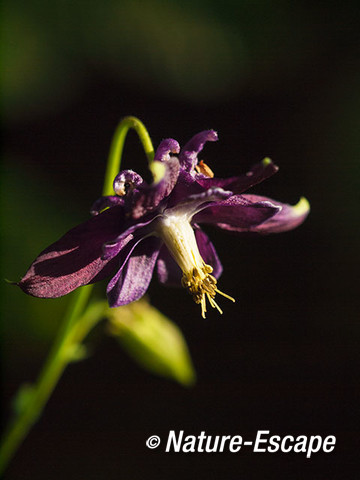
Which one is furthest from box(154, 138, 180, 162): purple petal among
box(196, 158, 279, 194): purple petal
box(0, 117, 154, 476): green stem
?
box(0, 117, 154, 476): green stem

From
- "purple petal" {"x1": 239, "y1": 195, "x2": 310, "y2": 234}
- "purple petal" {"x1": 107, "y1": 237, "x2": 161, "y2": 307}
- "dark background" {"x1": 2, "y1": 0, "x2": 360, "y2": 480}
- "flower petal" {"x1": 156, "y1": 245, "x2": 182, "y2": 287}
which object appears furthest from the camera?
"dark background" {"x1": 2, "y1": 0, "x2": 360, "y2": 480}

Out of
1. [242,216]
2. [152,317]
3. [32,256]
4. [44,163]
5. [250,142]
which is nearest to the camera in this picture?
[242,216]

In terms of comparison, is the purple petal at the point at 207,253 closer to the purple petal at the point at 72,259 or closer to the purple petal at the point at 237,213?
the purple petal at the point at 237,213

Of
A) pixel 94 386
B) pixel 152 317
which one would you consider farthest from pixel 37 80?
pixel 94 386

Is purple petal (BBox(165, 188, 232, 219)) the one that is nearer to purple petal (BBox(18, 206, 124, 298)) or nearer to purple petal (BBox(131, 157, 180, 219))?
purple petal (BBox(131, 157, 180, 219))

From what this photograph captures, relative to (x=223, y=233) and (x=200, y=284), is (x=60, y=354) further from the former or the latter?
(x=223, y=233)

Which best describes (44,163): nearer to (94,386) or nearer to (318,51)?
(94,386)
